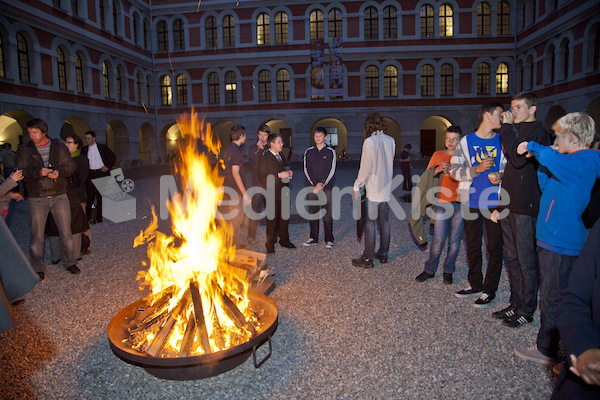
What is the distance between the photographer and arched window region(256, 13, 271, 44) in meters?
30.8

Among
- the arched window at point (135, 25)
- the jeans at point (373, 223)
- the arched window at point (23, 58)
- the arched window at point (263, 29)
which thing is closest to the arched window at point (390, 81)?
the arched window at point (263, 29)

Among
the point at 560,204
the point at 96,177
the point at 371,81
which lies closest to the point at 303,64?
the point at 371,81

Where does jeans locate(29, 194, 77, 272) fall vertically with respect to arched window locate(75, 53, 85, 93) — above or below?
below

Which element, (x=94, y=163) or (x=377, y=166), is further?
(x=94, y=163)

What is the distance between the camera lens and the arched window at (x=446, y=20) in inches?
1156

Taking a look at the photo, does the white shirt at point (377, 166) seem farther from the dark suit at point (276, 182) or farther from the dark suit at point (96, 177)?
the dark suit at point (96, 177)

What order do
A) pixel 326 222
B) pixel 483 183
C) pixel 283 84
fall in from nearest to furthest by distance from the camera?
1. pixel 483 183
2. pixel 326 222
3. pixel 283 84

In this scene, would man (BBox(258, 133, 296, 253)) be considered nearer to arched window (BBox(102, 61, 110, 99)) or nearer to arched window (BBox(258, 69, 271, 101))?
arched window (BBox(102, 61, 110, 99))

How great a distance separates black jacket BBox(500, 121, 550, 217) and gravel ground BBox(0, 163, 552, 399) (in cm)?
126

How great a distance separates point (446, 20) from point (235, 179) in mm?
28423

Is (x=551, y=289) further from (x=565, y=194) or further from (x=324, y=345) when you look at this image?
(x=324, y=345)

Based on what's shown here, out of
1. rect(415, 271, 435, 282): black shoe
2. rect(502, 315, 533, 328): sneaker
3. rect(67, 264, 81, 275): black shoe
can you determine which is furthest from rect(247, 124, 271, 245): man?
rect(502, 315, 533, 328): sneaker

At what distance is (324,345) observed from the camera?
12.4ft

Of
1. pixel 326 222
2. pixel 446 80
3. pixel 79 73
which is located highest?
pixel 446 80
